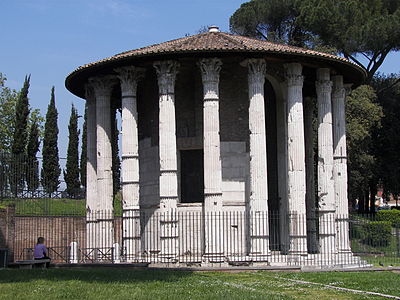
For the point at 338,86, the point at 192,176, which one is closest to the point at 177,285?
the point at 192,176

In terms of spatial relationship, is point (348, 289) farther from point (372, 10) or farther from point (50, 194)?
point (372, 10)

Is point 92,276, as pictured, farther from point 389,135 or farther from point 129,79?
point 389,135

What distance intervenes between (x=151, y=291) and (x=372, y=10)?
26394 mm

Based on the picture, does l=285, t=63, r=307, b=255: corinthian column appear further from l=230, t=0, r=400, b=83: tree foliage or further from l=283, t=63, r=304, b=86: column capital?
l=230, t=0, r=400, b=83: tree foliage

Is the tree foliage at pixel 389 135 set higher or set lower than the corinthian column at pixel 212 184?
higher

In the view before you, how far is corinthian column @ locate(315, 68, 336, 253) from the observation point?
18.9 meters

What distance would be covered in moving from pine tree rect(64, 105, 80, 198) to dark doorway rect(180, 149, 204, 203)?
58.9ft

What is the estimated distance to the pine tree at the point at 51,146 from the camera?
36281mm

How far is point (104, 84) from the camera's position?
2006 cm

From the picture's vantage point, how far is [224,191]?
18.9m

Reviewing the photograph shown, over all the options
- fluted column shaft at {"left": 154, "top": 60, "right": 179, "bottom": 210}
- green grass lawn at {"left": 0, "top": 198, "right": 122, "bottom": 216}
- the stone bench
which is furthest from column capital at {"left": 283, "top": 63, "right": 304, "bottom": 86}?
green grass lawn at {"left": 0, "top": 198, "right": 122, "bottom": 216}

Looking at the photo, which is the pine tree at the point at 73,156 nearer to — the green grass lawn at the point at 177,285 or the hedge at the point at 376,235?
the hedge at the point at 376,235

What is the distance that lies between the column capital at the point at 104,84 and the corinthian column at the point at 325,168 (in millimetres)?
5996

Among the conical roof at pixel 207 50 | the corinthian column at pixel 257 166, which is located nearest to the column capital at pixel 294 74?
the conical roof at pixel 207 50
